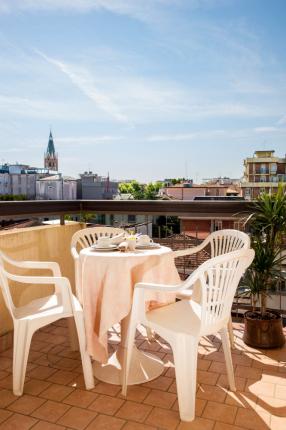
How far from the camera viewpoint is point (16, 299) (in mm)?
3398

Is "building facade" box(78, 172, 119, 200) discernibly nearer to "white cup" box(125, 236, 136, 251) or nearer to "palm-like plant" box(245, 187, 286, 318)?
"palm-like plant" box(245, 187, 286, 318)

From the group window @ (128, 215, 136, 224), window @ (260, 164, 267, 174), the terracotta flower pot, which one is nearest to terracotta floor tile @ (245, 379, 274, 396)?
the terracotta flower pot

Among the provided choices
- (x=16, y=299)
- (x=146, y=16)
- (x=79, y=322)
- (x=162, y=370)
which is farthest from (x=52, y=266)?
(x=146, y=16)

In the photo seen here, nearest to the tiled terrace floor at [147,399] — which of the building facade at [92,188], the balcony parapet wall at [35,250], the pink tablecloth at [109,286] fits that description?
the pink tablecloth at [109,286]

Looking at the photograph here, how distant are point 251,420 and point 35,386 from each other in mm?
1336

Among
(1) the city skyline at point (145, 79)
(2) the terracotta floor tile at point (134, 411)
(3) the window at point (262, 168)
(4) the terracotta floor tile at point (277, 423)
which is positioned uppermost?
(1) the city skyline at point (145, 79)

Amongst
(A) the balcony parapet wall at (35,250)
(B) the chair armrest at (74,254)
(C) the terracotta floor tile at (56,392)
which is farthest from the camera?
(A) the balcony parapet wall at (35,250)

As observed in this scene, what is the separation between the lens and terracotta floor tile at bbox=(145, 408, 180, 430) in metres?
2.07

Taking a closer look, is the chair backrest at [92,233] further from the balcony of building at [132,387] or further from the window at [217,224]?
the window at [217,224]

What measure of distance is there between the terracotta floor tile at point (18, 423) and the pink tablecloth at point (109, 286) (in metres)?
0.51

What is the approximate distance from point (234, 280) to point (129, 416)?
0.95m

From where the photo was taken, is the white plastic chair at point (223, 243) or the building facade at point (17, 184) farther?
the building facade at point (17, 184)

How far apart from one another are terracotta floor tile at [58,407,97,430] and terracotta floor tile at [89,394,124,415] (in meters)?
0.05

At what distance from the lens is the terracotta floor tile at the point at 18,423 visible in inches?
81.0
